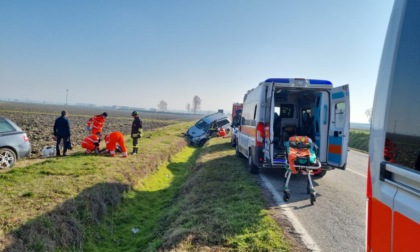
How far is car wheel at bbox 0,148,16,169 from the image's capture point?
30.7 ft

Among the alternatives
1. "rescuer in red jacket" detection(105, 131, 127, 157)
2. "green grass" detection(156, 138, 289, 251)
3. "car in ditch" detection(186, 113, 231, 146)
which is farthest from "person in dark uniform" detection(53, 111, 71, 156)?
"car in ditch" detection(186, 113, 231, 146)

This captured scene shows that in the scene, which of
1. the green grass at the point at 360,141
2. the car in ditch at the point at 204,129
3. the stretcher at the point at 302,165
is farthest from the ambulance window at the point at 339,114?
the green grass at the point at 360,141

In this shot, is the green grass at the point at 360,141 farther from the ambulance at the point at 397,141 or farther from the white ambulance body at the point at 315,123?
the ambulance at the point at 397,141

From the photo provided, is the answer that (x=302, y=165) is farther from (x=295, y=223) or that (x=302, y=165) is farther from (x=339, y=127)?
(x=339, y=127)

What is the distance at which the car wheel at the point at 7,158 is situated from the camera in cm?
935

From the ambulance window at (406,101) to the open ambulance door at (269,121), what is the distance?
6062mm

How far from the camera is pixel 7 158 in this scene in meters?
9.50

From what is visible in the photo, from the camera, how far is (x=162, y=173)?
12.2 m

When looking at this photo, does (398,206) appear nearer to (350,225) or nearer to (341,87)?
(350,225)

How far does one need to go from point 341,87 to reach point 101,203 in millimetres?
6888

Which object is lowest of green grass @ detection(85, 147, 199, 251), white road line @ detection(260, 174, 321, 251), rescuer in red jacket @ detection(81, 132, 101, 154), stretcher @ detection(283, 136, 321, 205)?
green grass @ detection(85, 147, 199, 251)

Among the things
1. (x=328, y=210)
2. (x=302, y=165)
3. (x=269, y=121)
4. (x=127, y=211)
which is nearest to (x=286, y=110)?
(x=269, y=121)

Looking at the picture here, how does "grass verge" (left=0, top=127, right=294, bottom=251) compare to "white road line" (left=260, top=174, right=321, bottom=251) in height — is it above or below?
below

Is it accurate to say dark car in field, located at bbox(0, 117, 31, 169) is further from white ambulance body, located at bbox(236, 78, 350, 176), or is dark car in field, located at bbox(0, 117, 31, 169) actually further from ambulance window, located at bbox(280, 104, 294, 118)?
ambulance window, located at bbox(280, 104, 294, 118)
